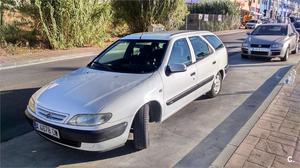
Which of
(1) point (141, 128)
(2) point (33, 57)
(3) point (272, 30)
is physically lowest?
(2) point (33, 57)

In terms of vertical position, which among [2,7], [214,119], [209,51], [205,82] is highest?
[2,7]

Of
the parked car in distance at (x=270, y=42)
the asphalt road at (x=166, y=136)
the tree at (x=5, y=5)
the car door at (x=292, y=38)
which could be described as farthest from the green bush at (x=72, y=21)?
the car door at (x=292, y=38)

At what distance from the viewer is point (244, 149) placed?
456cm

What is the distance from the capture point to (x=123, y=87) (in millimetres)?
4434

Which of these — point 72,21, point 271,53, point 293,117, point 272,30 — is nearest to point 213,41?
point 293,117

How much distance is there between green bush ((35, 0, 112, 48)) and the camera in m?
17.1

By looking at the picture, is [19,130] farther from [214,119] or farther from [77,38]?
[77,38]

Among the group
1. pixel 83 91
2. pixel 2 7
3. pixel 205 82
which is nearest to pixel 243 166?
pixel 83 91

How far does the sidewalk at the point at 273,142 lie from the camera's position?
4258 mm

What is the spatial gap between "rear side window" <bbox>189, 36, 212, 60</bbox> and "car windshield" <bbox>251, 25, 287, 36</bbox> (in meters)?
8.43

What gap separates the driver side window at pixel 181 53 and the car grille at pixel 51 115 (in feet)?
6.46

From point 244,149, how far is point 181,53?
1912mm

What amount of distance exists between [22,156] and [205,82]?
3.52 meters

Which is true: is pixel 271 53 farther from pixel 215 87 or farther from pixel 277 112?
pixel 277 112
